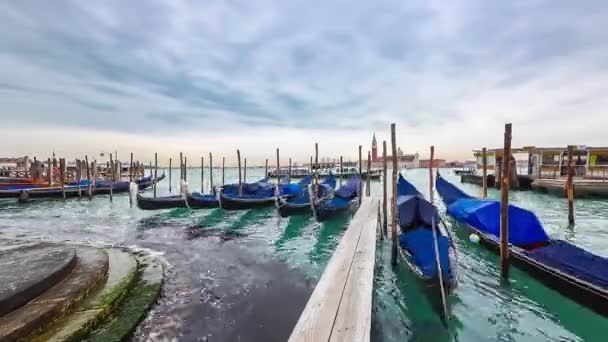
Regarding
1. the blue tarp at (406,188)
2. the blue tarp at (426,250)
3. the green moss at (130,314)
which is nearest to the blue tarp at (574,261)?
the blue tarp at (426,250)

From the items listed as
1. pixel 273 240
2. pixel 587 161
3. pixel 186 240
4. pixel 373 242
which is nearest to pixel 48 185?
pixel 186 240

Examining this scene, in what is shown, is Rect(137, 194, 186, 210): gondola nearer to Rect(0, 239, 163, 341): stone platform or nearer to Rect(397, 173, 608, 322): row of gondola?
Rect(0, 239, 163, 341): stone platform

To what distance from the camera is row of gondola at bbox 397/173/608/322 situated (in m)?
4.62

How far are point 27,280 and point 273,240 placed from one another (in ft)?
20.7

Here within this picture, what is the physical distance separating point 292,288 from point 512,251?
453 centimetres

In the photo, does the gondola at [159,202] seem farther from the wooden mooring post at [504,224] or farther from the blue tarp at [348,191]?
the wooden mooring post at [504,224]

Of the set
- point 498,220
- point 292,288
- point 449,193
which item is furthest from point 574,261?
point 449,193

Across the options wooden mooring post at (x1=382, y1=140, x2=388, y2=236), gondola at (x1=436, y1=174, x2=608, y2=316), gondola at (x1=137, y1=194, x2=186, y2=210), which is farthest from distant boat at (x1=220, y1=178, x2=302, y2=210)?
gondola at (x1=436, y1=174, x2=608, y2=316)

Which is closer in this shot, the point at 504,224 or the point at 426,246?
the point at 504,224

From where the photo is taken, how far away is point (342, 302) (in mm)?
3203

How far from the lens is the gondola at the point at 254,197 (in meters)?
15.9

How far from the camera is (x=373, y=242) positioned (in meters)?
5.66

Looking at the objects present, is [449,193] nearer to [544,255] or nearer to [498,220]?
[498,220]

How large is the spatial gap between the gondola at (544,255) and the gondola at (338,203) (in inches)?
196
